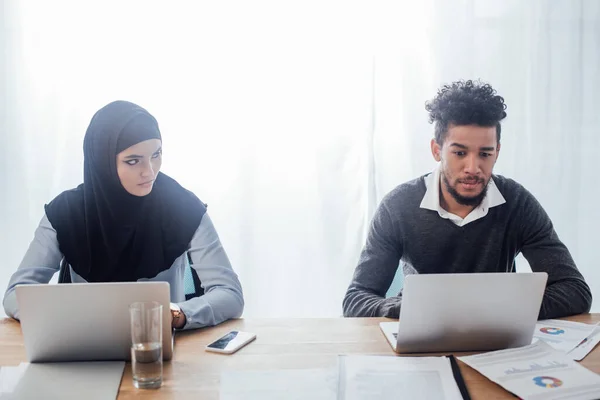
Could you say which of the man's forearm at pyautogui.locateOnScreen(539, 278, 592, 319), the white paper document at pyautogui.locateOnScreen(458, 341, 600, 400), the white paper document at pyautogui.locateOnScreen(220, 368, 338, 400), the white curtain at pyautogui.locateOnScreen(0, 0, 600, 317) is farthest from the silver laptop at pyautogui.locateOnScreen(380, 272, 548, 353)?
the white curtain at pyautogui.locateOnScreen(0, 0, 600, 317)

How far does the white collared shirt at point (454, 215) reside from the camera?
195 cm

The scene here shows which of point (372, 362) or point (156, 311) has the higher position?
point (156, 311)

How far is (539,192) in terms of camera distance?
276 cm

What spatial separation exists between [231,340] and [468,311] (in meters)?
0.50

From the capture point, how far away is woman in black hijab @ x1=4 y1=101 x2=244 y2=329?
176cm

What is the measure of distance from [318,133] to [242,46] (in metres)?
0.48

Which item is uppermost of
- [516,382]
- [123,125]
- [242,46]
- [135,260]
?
[242,46]

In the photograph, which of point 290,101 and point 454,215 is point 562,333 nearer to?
point 454,215

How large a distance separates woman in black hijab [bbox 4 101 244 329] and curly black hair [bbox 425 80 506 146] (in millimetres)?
789

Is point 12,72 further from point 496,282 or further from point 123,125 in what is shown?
point 496,282

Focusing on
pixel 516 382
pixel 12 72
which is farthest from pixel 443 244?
pixel 12 72

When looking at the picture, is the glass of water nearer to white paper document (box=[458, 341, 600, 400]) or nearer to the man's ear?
white paper document (box=[458, 341, 600, 400])

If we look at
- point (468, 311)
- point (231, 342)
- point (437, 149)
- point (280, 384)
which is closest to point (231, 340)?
point (231, 342)

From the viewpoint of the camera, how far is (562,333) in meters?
1.44
